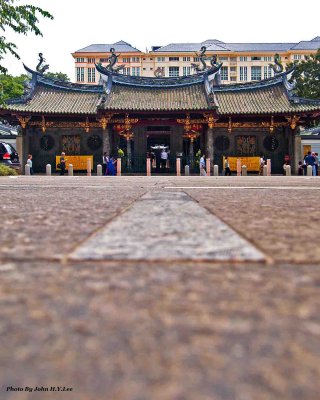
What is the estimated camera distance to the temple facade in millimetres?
18062

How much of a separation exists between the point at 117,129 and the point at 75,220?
60.4 ft

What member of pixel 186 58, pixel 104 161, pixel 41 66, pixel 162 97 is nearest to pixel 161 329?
pixel 104 161

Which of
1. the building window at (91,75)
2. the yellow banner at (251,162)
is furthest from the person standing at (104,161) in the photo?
the building window at (91,75)

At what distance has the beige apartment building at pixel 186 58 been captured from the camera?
58875 millimetres

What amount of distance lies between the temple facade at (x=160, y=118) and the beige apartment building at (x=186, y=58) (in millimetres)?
41277

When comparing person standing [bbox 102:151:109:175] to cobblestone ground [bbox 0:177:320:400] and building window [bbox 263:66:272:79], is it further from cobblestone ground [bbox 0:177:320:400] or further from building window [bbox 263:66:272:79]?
building window [bbox 263:66:272:79]

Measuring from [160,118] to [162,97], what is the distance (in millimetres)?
1392

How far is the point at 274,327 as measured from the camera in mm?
421

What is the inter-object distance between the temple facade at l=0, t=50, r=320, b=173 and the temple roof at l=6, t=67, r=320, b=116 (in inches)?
1.8

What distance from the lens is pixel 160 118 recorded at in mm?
18891

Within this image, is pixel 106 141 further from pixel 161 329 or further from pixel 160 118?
pixel 161 329

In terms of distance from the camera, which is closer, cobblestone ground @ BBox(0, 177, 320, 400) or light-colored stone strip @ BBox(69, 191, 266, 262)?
cobblestone ground @ BBox(0, 177, 320, 400)

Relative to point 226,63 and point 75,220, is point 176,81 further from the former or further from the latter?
point 226,63

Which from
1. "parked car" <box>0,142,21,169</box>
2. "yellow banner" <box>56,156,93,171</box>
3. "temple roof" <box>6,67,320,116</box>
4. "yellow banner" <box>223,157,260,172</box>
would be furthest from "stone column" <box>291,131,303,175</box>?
"parked car" <box>0,142,21,169</box>
